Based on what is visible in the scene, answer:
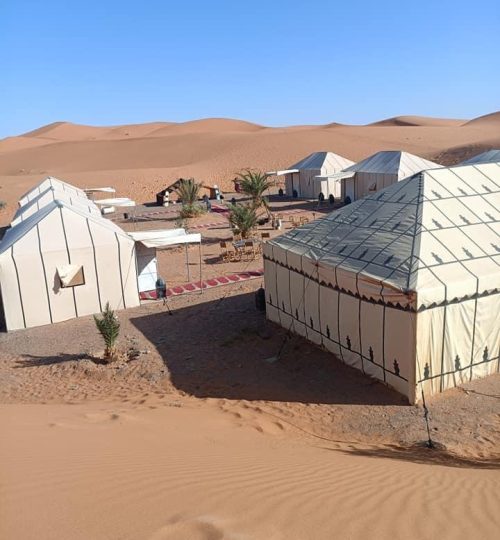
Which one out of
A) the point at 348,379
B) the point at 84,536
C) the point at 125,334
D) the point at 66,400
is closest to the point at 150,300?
the point at 125,334

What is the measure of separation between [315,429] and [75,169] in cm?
6370

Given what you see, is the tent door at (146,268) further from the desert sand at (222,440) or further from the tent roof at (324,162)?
the tent roof at (324,162)

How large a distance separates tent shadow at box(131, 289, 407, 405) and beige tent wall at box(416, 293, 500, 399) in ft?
2.41

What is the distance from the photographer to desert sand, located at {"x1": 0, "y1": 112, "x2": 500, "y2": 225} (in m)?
46.3

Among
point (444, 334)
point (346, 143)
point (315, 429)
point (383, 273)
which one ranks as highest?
point (346, 143)

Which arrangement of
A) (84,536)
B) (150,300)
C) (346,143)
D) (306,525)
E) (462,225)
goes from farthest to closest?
(346,143) < (150,300) < (462,225) < (306,525) < (84,536)

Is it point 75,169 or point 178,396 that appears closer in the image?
point 178,396

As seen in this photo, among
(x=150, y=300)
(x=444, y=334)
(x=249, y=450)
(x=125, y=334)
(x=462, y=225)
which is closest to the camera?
(x=249, y=450)

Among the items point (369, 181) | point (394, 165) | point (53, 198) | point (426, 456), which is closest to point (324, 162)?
point (369, 181)

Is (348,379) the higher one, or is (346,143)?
(346,143)

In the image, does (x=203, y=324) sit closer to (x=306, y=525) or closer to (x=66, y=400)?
(x=66, y=400)

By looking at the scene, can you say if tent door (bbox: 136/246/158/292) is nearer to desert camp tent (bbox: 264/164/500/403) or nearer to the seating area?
the seating area

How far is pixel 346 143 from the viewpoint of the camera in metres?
65.1

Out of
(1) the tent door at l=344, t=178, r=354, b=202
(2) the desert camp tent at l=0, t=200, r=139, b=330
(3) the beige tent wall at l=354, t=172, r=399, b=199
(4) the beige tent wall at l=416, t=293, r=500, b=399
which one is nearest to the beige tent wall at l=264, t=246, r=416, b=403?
(4) the beige tent wall at l=416, t=293, r=500, b=399
